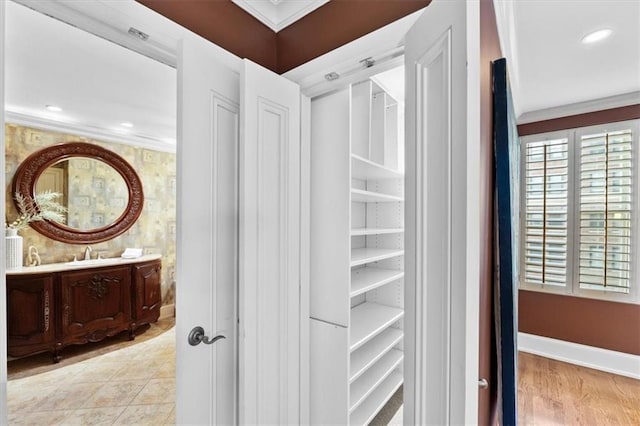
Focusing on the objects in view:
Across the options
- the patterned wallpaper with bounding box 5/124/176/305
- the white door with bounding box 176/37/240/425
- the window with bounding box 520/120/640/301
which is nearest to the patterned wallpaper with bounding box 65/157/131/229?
the patterned wallpaper with bounding box 5/124/176/305

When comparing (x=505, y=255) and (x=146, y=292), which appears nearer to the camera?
(x=505, y=255)

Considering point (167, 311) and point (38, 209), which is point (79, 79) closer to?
point (38, 209)

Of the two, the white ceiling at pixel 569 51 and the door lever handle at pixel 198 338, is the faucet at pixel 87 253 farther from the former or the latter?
the white ceiling at pixel 569 51

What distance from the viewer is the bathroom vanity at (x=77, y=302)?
2.90 metres

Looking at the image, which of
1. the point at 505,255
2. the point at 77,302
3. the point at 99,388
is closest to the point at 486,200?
the point at 505,255

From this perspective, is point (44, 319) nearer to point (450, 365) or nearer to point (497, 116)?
point (450, 365)

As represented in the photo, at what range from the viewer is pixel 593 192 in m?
3.03

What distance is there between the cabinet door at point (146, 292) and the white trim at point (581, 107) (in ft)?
15.9

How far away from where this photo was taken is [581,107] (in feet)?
10.3

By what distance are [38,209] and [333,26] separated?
382cm

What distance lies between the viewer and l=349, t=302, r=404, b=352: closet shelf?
77.1 inches

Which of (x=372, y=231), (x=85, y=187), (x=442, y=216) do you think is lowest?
(x=372, y=231)

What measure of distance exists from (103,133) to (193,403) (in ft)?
12.7

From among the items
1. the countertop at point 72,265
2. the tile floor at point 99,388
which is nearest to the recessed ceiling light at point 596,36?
the tile floor at point 99,388
